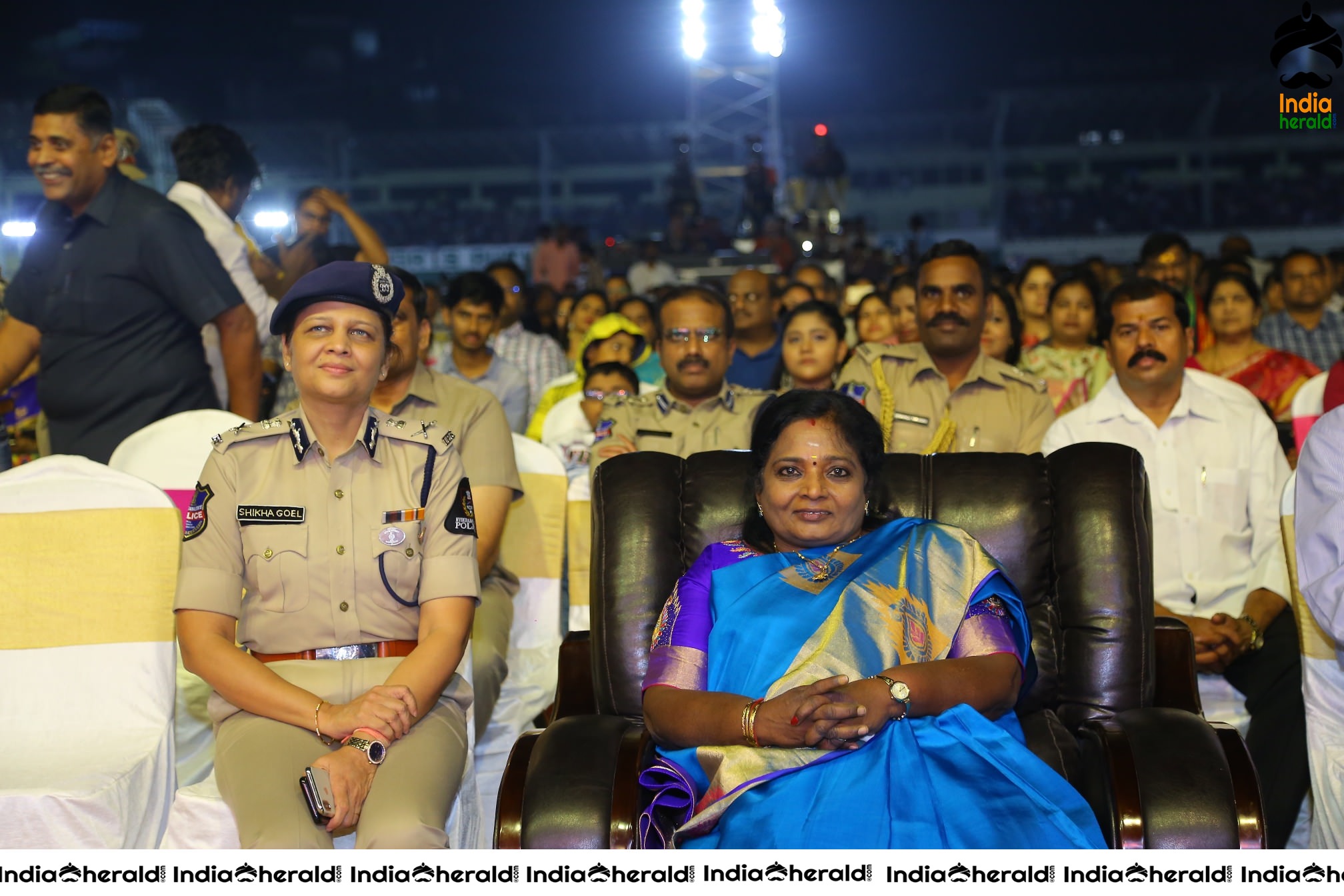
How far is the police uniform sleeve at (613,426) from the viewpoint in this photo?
12.3ft

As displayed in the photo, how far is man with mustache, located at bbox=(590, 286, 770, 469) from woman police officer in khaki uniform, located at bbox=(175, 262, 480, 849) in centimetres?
132

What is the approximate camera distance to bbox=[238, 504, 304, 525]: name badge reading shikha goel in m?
2.38

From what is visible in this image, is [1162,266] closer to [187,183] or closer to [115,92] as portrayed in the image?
[187,183]

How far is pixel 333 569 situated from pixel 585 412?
230 cm

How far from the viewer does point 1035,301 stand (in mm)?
6078

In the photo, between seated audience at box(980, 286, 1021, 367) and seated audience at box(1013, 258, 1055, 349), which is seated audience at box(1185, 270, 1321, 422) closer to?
seated audience at box(980, 286, 1021, 367)

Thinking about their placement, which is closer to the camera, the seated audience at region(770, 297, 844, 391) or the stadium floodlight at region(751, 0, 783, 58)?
the seated audience at region(770, 297, 844, 391)

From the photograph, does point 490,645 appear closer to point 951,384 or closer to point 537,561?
point 537,561

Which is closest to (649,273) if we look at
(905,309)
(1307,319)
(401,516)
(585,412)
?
(905,309)

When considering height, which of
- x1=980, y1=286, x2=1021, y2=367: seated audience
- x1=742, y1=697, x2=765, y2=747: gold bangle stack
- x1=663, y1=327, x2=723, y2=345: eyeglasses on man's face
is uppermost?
x1=980, y1=286, x2=1021, y2=367: seated audience

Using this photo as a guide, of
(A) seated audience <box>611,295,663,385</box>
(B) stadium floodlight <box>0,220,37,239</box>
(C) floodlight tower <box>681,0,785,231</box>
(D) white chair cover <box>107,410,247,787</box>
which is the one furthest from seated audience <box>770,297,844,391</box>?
(B) stadium floodlight <box>0,220,37,239</box>

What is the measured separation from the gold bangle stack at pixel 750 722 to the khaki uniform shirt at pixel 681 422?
1.63 metres

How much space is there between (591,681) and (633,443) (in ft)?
4.13
